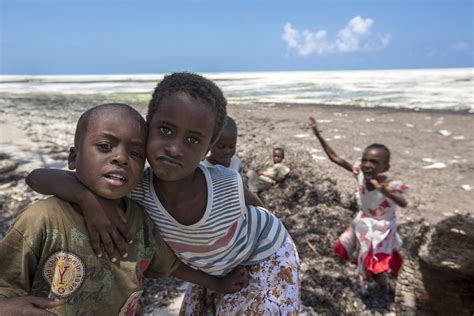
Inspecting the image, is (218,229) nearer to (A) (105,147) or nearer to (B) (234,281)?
(B) (234,281)

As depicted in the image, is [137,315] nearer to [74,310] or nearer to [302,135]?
[74,310]

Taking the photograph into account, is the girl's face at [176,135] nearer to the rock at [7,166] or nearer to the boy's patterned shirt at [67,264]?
the boy's patterned shirt at [67,264]

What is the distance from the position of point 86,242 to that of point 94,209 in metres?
0.10

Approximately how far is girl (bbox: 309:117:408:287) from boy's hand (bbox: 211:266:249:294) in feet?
6.61

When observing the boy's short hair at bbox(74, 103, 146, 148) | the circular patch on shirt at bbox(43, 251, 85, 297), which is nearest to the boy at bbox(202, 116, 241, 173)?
the boy's short hair at bbox(74, 103, 146, 148)

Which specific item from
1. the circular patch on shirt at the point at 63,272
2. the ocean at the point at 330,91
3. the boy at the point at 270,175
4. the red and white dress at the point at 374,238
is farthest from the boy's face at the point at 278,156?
the ocean at the point at 330,91

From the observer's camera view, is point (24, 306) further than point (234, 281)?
No

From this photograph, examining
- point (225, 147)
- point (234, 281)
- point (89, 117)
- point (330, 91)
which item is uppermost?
point (89, 117)

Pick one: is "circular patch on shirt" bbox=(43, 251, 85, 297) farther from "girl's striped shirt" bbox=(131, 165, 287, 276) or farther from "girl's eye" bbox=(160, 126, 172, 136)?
"girl's eye" bbox=(160, 126, 172, 136)

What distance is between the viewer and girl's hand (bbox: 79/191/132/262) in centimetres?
128

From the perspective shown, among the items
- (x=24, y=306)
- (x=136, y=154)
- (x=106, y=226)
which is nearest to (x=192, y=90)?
(x=136, y=154)

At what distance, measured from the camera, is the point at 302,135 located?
7199mm

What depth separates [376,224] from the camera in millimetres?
3480

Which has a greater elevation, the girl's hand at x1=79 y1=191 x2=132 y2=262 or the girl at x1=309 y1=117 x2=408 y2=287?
the girl's hand at x1=79 y1=191 x2=132 y2=262
